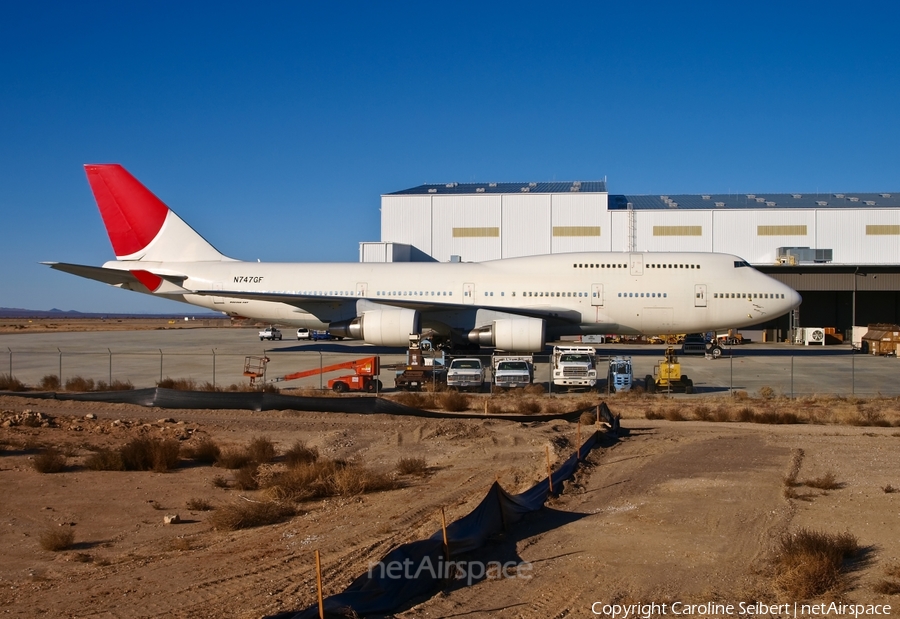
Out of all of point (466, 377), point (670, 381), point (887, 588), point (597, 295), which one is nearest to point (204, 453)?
point (887, 588)

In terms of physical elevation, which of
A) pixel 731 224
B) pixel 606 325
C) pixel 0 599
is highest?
pixel 731 224

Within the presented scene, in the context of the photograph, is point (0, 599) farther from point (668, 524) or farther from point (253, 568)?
point (668, 524)

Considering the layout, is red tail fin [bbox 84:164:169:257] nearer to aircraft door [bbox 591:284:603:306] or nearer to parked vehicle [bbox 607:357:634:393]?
aircraft door [bbox 591:284:603:306]

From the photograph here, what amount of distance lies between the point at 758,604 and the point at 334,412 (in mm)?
14905

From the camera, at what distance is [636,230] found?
5575cm

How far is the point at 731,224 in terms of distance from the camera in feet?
183

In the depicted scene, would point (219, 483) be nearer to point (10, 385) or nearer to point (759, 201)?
point (10, 385)

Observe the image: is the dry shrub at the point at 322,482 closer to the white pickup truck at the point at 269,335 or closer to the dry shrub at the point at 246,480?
the dry shrub at the point at 246,480

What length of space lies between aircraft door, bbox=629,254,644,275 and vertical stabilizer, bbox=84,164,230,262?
21.5 metres

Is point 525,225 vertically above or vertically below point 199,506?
above

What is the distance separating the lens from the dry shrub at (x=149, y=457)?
45.2ft

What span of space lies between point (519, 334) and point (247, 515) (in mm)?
22518

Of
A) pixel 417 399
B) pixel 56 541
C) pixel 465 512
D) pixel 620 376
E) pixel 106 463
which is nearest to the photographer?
pixel 56 541

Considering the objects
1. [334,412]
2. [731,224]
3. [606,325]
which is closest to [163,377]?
[334,412]
